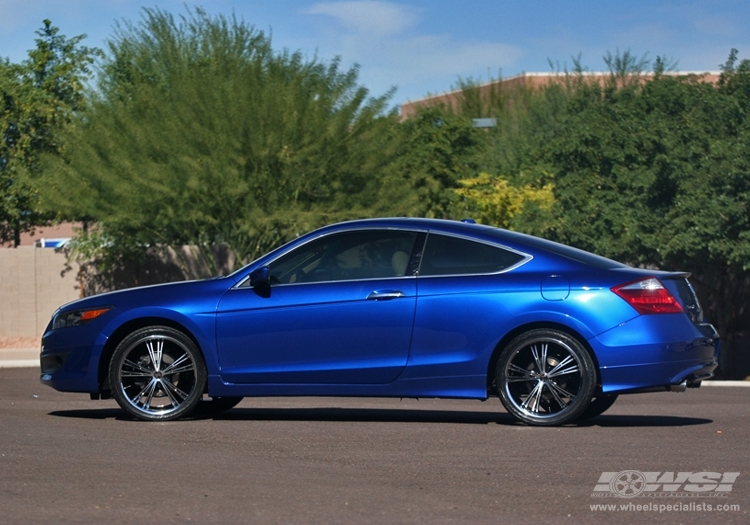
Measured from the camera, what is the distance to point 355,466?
6.81 meters

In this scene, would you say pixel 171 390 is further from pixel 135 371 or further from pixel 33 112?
pixel 33 112

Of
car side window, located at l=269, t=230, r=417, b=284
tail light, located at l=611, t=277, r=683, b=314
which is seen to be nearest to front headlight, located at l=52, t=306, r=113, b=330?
car side window, located at l=269, t=230, r=417, b=284

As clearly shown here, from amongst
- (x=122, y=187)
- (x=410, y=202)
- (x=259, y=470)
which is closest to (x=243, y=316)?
(x=259, y=470)

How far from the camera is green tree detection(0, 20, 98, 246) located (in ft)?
99.0

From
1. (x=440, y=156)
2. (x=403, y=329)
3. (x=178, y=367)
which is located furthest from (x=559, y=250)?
(x=440, y=156)

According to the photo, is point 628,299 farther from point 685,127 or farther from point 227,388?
point 685,127

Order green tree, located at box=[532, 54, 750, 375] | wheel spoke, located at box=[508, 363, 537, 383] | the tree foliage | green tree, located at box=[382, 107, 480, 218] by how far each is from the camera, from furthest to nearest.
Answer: green tree, located at box=[382, 107, 480, 218] < the tree foliage < green tree, located at box=[532, 54, 750, 375] < wheel spoke, located at box=[508, 363, 537, 383]

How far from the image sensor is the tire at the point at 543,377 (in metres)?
8.38

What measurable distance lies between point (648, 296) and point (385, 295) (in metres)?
1.88

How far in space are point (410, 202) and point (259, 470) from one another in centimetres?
1998

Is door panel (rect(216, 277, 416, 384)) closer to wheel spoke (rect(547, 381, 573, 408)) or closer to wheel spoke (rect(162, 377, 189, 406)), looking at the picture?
wheel spoke (rect(162, 377, 189, 406))

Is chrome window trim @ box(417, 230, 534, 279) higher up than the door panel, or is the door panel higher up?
chrome window trim @ box(417, 230, 534, 279)

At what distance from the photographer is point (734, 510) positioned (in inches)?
219

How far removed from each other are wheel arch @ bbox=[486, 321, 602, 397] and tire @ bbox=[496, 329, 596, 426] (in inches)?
1.3
